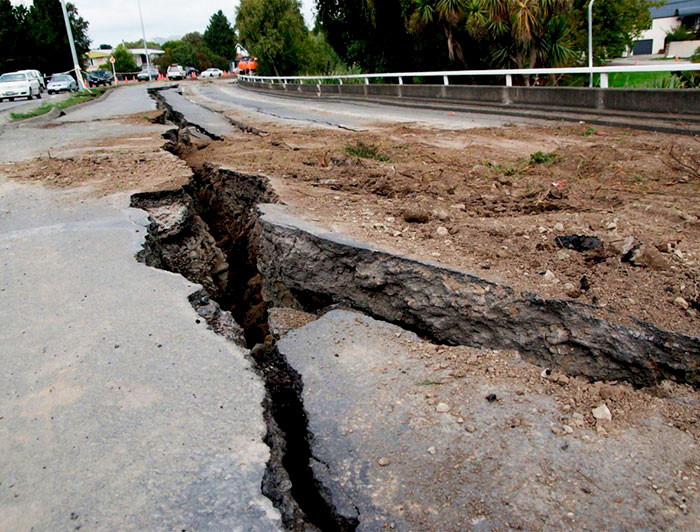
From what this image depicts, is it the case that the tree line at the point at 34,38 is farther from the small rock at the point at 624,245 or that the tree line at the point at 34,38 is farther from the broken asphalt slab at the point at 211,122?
the small rock at the point at 624,245

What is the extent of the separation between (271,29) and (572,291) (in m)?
42.1

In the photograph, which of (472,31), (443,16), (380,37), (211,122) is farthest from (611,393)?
(380,37)

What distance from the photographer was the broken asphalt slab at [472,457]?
200 centimetres

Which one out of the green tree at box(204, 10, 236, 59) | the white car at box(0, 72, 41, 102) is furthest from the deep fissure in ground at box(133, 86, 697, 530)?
the green tree at box(204, 10, 236, 59)

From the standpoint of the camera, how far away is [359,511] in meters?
2.08

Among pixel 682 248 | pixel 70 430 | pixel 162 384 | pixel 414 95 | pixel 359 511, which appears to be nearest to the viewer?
pixel 359 511

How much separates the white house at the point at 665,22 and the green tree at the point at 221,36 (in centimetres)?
7400

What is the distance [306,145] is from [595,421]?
24.7 ft

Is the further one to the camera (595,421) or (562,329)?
(562,329)

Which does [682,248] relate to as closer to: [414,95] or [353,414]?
[353,414]

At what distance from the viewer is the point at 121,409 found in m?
2.59

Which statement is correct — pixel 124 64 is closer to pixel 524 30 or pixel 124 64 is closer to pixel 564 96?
pixel 524 30

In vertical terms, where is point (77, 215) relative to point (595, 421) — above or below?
above

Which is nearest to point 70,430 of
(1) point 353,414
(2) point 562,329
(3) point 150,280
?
(1) point 353,414
